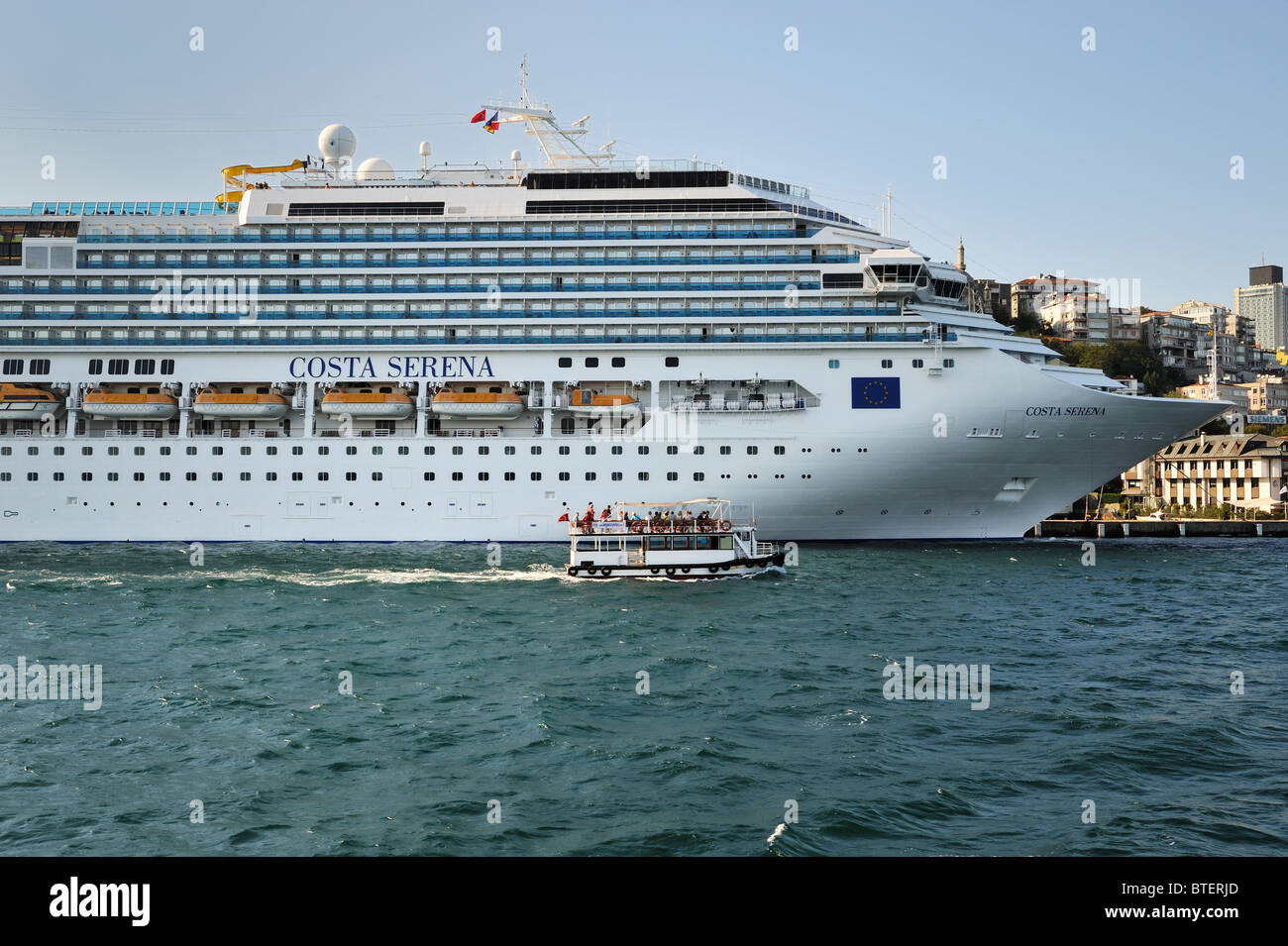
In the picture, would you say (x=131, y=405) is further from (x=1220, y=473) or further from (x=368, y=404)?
(x=1220, y=473)

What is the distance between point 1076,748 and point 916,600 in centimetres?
1288

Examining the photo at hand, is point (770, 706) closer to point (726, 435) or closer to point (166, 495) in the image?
point (726, 435)

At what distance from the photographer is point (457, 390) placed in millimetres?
42750

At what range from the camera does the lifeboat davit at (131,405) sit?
42125 mm

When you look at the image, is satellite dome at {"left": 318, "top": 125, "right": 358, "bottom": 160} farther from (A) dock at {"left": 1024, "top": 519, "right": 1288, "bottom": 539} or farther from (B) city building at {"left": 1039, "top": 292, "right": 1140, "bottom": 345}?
(B) city building at {"left": 1039, "top": 292, "right": 1140, "bottom": 345}

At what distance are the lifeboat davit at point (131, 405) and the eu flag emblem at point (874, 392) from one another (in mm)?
28759

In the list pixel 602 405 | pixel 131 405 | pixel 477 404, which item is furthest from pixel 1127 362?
pixel 131 405

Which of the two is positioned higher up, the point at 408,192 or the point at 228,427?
the point at 408,192

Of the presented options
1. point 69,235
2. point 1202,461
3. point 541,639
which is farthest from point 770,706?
point 1202,461

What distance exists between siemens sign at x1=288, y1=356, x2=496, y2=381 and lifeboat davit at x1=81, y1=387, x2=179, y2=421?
5388 millimetres

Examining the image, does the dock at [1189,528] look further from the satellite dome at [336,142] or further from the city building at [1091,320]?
the city building at [1091,320]

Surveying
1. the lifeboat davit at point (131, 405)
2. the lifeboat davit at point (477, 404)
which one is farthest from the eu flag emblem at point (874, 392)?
the lifeboat davit at point (131, 405)

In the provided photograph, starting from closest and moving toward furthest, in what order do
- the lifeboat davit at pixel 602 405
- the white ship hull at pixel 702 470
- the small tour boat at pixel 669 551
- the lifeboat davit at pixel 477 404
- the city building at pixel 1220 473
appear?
the small tour boat at pixel 669 551, the white ship hull at pixel 702 470, the lifeboat davit at pixel 602 405, the lifeboat davit at pixel 477 404, the city building at pixel 1220 473
